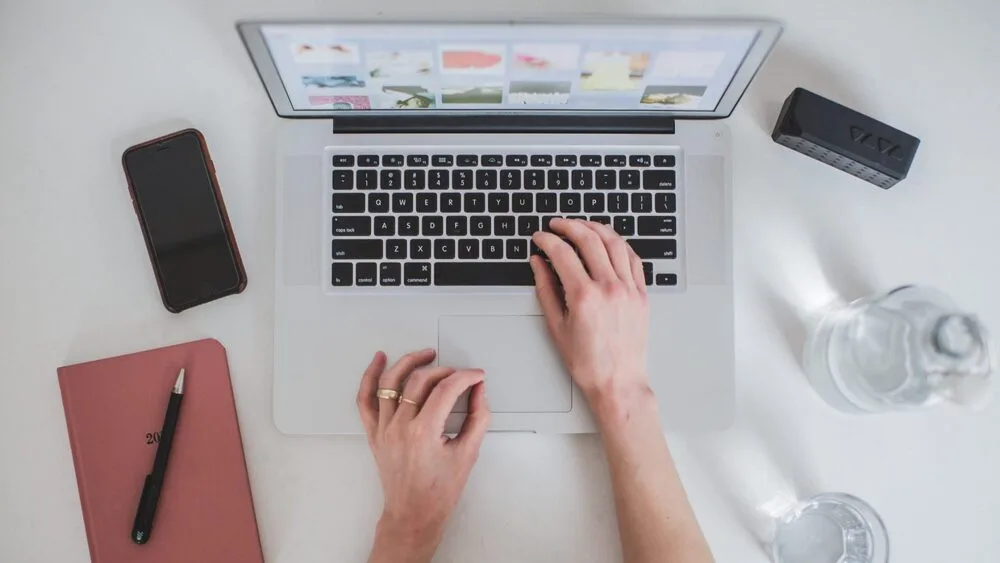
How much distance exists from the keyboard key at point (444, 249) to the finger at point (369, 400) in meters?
0.12

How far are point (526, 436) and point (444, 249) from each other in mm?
210

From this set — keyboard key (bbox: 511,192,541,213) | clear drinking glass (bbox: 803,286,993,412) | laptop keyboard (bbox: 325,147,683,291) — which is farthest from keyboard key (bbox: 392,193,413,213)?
clear drinking glass (bbox: 803,286,993,412)

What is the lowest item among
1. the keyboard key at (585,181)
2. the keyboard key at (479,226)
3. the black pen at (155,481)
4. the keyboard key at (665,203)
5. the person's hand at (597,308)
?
the black pen at (155,481)

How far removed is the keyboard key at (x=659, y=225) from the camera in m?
0.75

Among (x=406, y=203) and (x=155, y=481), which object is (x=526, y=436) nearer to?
(x=406, y=203)

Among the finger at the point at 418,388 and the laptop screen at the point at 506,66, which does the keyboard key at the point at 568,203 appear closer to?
the laptop screen at the point at 506,66

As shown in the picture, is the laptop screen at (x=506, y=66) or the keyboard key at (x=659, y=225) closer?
the laptop screen at (x=506, y=66)

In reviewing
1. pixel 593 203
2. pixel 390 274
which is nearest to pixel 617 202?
pixel 593 203

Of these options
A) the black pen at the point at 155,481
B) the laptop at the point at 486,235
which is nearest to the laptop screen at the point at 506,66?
the laptop at the point at 486,235

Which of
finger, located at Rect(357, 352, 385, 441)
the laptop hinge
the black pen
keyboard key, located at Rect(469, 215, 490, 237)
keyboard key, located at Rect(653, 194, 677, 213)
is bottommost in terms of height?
the black pen

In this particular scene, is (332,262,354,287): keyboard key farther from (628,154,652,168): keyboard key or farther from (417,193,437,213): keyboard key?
(628,154,652,168): keyboard key

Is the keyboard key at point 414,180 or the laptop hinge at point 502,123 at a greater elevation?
the laptop hinge at point 502,123

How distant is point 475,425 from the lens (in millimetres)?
721

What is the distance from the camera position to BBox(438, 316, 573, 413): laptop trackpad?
744 millimetres
